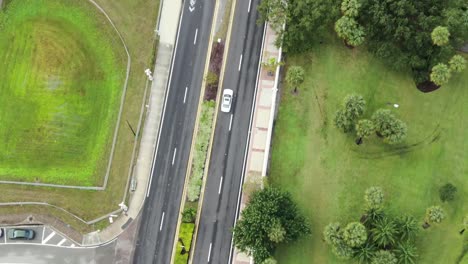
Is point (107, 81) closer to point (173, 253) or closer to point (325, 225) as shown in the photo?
point (173, 253)

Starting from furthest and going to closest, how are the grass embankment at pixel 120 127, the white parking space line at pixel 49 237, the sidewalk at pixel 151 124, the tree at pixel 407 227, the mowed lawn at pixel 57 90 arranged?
1. the mowed lawn at pixel 57 90
2. the grass embankment at pixel 120 127
3. the white parking space line at pixel 49 237
4. the sidewalk at pixel 151 124
5. the tree at pixel 407 227

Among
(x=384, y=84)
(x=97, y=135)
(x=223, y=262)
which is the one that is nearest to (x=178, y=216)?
(x=223, y=262)

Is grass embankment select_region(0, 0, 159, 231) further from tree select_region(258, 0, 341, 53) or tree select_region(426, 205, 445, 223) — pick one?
tree select_region(426, 205, 445, 223)

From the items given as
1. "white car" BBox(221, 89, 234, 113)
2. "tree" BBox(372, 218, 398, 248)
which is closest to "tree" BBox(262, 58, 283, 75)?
"white car" BBox(221, 89, 234, 113)

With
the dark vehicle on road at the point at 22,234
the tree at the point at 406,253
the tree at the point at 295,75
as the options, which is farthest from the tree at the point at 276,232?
the dark vehicle on road at the point at 22,234

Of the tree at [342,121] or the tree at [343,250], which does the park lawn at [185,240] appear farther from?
the tree at [342,121]
